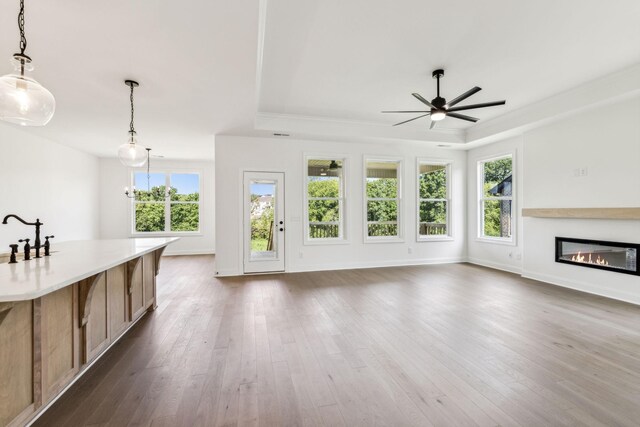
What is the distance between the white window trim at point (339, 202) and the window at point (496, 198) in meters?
3.15

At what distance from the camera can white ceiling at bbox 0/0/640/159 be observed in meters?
2.39

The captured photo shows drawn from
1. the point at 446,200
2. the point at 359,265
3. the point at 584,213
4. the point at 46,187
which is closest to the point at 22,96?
the point at 46,187

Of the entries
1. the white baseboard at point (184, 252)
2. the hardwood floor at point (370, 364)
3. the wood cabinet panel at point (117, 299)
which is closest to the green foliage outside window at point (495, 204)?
the hardwood floor at point (370, 364)

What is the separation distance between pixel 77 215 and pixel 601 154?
10.3 meters

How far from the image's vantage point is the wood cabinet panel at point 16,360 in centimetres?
153

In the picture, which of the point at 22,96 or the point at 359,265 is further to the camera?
the point at 359,265

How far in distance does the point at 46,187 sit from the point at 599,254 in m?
9.87

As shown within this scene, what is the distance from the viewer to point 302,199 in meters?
6.12

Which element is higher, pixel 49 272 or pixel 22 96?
pixel 22 96

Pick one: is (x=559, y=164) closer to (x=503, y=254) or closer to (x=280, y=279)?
(x=503, y=254)

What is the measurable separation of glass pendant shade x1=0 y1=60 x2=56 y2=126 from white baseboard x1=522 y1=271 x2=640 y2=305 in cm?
660

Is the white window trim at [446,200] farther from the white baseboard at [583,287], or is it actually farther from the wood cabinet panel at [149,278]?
the wood cabinet panel at [149,278]

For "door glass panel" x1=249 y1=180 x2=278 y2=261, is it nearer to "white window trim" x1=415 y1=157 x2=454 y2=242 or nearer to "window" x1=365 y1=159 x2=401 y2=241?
"window" x1=365 y1=159 x2=401 y2=241

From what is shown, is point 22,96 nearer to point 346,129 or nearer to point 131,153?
point 131,153
